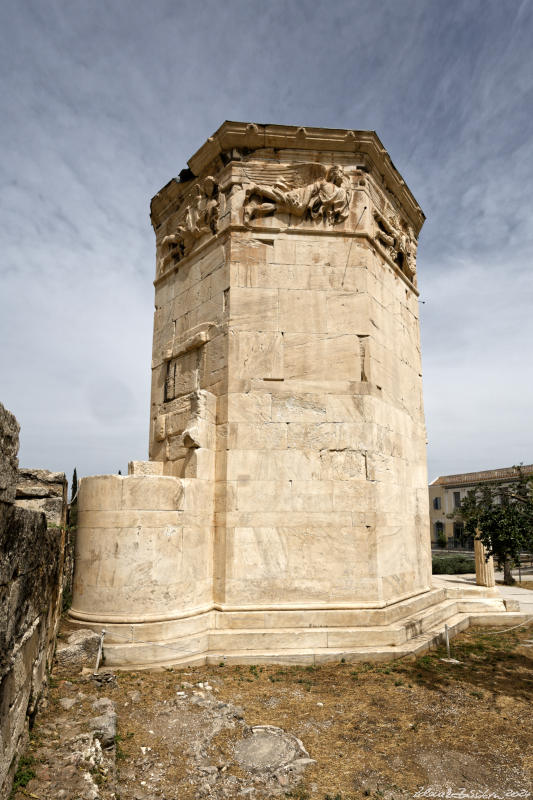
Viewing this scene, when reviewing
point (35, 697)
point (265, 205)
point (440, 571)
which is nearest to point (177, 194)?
point (265, 205)

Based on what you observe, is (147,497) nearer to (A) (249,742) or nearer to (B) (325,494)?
(B) (325,494)

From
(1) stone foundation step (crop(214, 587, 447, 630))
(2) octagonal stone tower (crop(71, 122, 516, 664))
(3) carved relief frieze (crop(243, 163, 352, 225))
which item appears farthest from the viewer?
(3) carved relief frieze (crop(243, 163, 352, 225))

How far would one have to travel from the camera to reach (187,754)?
3.99 metres

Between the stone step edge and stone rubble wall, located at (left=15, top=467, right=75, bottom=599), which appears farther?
the stone step edge

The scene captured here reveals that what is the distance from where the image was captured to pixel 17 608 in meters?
3.16

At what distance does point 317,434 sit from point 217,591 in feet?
8.72

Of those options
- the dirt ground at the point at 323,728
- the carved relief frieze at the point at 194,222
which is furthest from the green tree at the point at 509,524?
the carved relief frieze at the point at 194,222

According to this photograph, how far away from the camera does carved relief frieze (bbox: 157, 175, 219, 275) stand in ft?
28.1

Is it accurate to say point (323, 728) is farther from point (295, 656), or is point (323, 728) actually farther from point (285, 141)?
point (285, 141)

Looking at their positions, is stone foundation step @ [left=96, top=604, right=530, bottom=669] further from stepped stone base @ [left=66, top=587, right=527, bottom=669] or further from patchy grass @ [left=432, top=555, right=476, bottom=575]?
patchy grass @ [left=432, top=555, right=476, bottom=575]

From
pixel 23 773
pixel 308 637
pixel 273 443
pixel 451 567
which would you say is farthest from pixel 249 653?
pixel 451 567

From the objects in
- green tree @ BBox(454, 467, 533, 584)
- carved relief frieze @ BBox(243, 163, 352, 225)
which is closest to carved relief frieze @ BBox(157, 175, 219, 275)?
carved relief frieze @ BBox(243, 163, 352, 225)

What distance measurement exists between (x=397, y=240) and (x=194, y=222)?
12.6ft

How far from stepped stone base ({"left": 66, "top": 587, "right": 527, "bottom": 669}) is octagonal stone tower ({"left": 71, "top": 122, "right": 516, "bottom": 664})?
0.08ft
